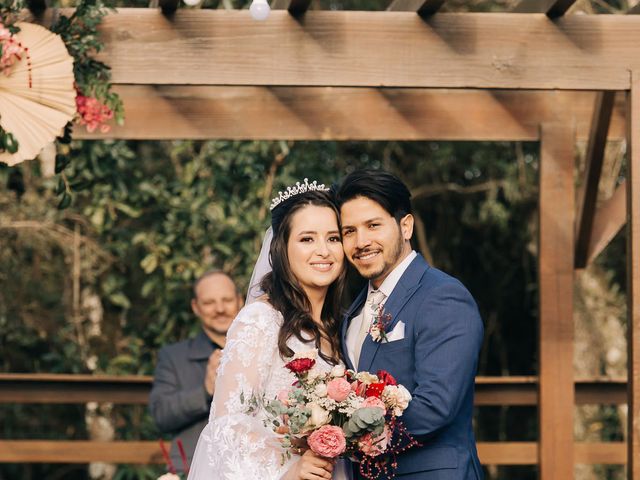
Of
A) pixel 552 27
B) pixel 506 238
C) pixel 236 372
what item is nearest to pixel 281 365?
pixel 236 372

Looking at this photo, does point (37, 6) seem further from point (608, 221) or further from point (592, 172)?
point (608, 221)

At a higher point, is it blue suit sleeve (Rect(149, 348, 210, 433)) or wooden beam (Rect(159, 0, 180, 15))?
wooden beam (Rect(159, 0, 180, 15))

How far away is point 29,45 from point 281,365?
57.4 inches

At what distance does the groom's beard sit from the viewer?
12.0 feet

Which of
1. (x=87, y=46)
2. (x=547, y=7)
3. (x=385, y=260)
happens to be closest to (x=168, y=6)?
(x=87, y=46)

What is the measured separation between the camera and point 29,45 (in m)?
3.90

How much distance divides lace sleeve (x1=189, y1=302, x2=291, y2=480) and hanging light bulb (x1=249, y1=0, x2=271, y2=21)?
1132 mm

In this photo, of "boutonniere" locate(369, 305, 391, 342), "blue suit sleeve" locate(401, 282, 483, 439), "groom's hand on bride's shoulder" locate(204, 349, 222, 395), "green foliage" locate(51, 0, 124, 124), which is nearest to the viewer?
"blue suit sleeve" locate(401, 282, 483, 439)

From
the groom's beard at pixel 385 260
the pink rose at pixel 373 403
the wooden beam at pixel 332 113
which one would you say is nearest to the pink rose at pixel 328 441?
the pink rose at pixel 373 403

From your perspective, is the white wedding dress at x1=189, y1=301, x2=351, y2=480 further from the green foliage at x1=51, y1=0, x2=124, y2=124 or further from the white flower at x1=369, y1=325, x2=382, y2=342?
the green foliage at x1=51, y1=0, x2=124, y2=124

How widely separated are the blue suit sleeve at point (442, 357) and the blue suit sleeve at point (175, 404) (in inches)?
70.7

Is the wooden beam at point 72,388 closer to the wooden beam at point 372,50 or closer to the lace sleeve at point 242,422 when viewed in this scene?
the wooden beam at point 372,50

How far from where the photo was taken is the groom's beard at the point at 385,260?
12.0 feet

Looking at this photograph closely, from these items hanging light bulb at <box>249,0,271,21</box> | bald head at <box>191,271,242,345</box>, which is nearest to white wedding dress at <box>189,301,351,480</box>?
hanging light bulb at <box>249,0,271,21</box>
